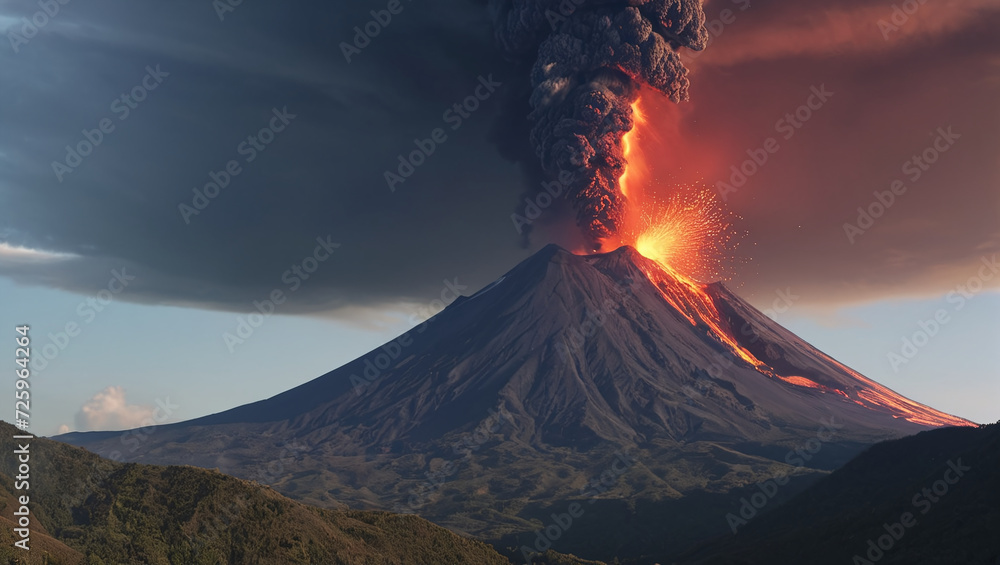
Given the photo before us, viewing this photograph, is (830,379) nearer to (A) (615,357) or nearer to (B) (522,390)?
(A) (615,357)

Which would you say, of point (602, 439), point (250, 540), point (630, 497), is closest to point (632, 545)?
point (630, 497)

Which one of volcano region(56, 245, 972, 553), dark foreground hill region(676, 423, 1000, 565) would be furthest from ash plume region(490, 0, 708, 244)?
dark foreground hill region(676, 423, 1000, 565)
